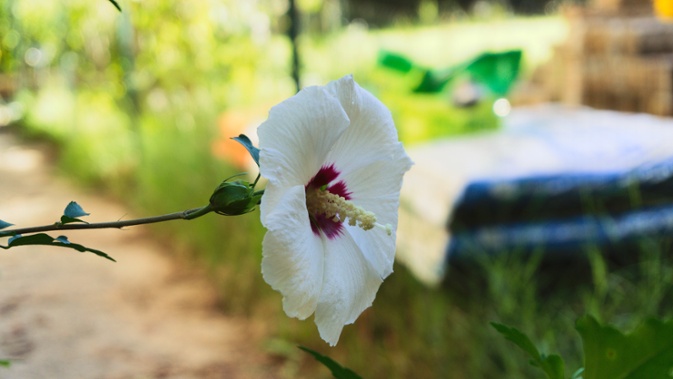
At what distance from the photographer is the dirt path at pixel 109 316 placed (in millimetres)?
996

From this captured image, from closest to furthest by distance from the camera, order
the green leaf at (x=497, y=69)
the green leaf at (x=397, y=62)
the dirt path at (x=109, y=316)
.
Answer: the dirt path at (x=109, y=316) → the green leaf at (x=497, y=69) → the green leaf at (x=397, y=62)

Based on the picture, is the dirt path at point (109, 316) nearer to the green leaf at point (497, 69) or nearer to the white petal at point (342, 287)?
the white petal at point (342, 287)

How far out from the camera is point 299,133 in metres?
0.21

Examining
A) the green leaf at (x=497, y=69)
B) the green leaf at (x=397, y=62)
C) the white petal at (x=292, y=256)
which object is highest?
the green leaf at (x=397, y=62)

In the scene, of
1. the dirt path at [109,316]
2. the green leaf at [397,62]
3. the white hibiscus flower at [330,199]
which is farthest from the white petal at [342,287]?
the green leaf at [397,62]

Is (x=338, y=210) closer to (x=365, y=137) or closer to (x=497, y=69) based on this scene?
(x=365, y=137)

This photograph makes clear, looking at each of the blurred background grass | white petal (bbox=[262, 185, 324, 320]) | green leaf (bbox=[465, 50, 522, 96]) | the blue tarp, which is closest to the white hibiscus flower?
white petal (bbox=[262, 185, 324, 320])

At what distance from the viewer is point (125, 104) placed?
3.07 m

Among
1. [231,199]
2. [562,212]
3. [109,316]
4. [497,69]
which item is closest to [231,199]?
[231,199]

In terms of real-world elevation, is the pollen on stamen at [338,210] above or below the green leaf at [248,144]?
below

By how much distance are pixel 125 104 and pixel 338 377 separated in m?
2.96

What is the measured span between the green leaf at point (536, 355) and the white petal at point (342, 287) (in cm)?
4

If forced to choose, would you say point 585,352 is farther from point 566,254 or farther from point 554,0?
point 554,0

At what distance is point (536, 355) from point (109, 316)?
142 centimetres
